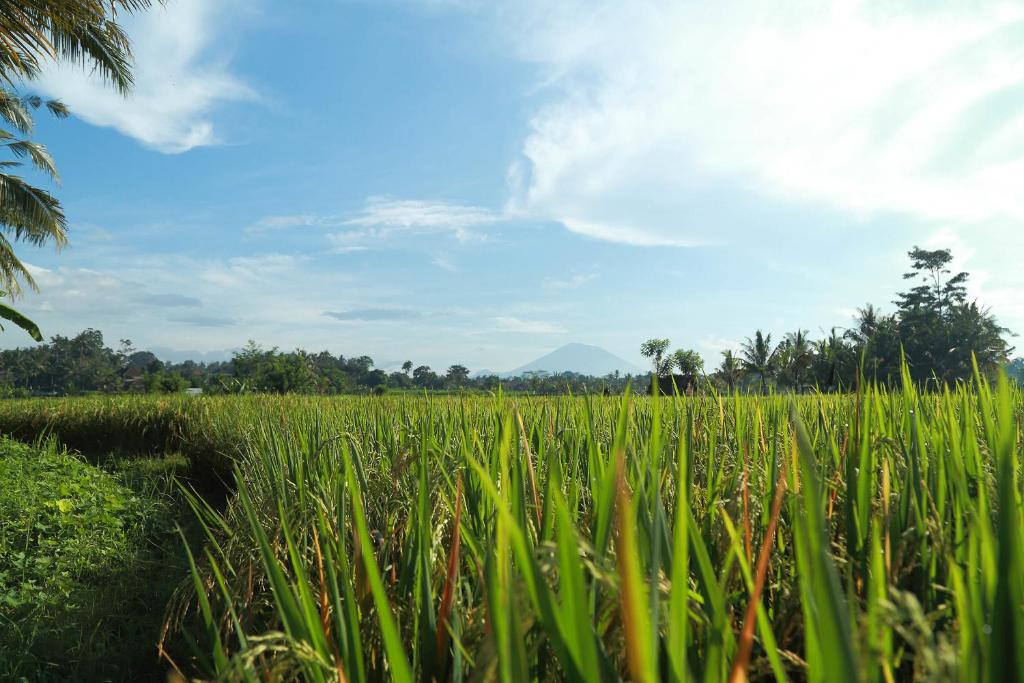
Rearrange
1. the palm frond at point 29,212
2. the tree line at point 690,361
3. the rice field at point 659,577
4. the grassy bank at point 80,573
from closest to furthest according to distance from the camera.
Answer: the rice field at point 659,577 < the grassy bank at point 80,573 < the palm frond at point 29,212 < the tree line at point 690,361

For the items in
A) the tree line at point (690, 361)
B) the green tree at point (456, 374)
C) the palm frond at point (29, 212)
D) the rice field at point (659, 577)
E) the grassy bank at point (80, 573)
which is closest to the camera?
the rice field at point (659, 577)

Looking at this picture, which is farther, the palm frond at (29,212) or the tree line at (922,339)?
the tree line at (922,339)

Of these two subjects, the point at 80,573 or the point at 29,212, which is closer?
the point at 80,573

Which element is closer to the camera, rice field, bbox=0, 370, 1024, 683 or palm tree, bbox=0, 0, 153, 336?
rice field, bbox=0, 370, 1024, 683

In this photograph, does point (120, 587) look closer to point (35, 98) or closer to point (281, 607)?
point (281, 607)

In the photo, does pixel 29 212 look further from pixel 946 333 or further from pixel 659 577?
pixel 946 333

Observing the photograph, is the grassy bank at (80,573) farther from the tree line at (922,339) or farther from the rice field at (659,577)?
the tree line at (922,339)

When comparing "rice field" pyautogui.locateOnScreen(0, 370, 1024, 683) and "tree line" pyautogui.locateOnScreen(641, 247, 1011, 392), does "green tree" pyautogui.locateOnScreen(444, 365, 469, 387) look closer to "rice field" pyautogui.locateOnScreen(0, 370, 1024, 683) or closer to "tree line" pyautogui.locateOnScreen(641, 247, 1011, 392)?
"tree line" pyautogui.locateOnScreen(641, 247, 1011, 392)

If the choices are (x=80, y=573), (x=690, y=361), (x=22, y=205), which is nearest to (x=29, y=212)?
(x=22, y=205)

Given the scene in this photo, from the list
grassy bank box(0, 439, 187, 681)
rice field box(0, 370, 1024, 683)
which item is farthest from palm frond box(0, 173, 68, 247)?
rice field box(0, 370, 1024, 683)

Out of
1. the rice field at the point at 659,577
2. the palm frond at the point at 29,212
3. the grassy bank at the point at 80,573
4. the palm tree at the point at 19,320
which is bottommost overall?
the grassy bank at the point at 80,573

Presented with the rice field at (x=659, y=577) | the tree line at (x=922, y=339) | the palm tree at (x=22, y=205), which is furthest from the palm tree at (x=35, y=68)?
the tree line at (x=922, y=339)

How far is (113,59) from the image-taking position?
11.1 meters

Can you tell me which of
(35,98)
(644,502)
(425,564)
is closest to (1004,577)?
(644,502)
